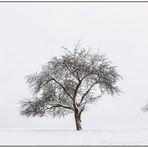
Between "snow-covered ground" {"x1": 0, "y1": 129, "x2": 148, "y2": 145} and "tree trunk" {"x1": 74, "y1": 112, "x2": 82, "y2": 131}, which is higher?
"tree trunk" {"x1": 74, "y1": 112, "x2": 82, "y2": 131}

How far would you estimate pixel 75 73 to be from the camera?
3328 cm

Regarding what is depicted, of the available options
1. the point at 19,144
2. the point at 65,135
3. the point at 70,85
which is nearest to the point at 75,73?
the point at 70,85

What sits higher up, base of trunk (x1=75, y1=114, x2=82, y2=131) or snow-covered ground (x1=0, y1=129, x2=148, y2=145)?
base of trunk (x1=75, y1=114, x2=82, y2=131)

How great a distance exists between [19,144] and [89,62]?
1255 cm

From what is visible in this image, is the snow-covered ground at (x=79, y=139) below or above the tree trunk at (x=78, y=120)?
below

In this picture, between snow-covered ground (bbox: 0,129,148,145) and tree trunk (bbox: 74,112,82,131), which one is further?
tree trunk (bbox: 74,112,82,131)

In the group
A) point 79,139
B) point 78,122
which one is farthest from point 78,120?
point 79,139

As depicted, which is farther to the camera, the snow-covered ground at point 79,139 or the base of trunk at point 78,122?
the base of trunk at point 78,122

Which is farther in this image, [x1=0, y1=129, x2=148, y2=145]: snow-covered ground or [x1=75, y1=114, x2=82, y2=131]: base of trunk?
[x1=75, y1=114, x2=82, y2=131]: base of trunk

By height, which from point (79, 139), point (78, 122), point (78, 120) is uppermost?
point (78, 120)

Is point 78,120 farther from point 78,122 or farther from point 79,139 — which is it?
point 79,139

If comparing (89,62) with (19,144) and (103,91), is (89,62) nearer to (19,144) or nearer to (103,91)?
(103,91)

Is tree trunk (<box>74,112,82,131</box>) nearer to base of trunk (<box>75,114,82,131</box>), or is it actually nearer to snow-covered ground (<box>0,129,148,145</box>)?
base of trunk (<box>75,114,82,131</box>)

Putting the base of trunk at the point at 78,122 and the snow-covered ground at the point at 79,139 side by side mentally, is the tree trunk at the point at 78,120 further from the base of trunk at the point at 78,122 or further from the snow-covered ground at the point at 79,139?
the snow-covered ground at the point at 79,139
